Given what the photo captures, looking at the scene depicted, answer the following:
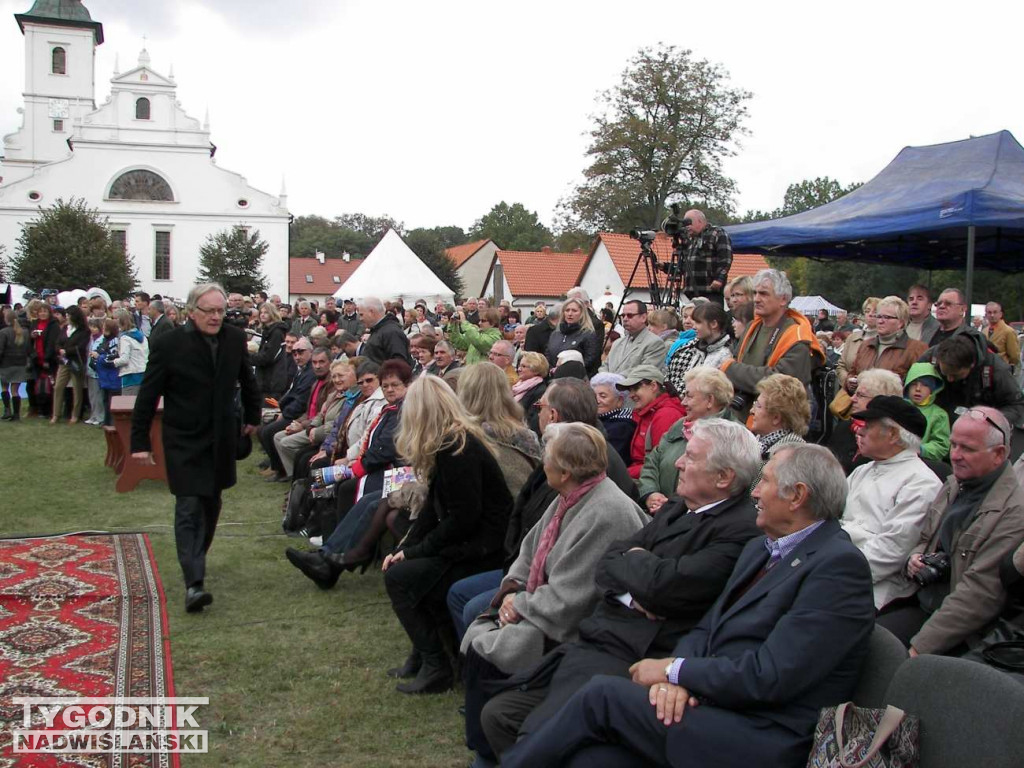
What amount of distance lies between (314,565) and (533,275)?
3985cm

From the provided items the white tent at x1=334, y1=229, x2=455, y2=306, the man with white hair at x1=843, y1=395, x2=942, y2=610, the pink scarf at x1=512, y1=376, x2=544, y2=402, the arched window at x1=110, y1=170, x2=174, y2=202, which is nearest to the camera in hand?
the man with white hair at x1=843, y1=395, x2=942, y2=610

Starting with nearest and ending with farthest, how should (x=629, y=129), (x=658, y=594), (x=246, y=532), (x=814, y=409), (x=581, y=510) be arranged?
(x=658, y=594)
(x=581, y=510)
(x=814, y=409)
(x=246, y=532)
(x=629, y=129)

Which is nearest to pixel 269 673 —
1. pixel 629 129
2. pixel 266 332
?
pixel 266 332

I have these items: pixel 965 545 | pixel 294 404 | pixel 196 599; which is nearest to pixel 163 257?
pixel 294 404

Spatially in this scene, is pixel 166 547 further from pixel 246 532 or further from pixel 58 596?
pixel 58 596

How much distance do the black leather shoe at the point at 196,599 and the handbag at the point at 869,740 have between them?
12.9ft

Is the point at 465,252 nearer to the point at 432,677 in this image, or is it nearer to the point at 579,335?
the point at 579,335

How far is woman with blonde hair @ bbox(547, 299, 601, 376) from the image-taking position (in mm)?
8289

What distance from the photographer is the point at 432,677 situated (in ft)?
14.3

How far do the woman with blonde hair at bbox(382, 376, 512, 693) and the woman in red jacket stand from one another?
49.5 inches

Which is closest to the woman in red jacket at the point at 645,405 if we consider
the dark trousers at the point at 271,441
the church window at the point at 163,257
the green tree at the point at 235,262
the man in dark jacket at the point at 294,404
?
the man in dark jacket at the point at 294,404

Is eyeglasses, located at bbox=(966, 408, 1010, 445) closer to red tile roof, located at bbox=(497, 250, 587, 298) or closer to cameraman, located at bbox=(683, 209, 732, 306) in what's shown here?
cameraman, located at bbox=(683, 209, 732, 306)

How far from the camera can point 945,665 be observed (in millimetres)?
2258

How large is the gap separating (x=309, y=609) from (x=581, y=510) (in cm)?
248
